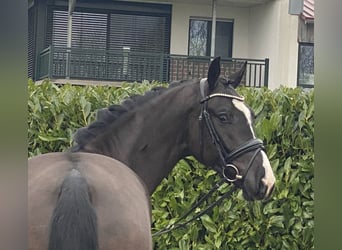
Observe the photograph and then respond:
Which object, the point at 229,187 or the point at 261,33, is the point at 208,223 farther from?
the point at 261,33

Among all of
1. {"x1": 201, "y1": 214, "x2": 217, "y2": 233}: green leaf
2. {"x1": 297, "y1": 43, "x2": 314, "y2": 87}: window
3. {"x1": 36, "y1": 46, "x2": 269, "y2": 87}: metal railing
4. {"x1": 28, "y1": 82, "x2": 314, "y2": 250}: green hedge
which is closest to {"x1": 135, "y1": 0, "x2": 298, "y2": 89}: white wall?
{"x1": 297, "y1": 43, "x2": 314, "y2": 87}: window

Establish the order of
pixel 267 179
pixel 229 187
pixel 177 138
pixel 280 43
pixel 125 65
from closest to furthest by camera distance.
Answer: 1. pixel 267 179
2. pixel 177 138
3. pixel 229 187
4. pixel 125 65
5. pixel 280 43

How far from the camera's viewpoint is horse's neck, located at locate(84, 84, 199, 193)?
3.78 meters

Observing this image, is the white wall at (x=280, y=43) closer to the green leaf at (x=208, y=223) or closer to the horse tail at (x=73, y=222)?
the green leaf at (x=208, y=223)

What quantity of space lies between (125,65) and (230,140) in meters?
14.7

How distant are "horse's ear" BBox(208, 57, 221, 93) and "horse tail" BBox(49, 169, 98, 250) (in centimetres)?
168

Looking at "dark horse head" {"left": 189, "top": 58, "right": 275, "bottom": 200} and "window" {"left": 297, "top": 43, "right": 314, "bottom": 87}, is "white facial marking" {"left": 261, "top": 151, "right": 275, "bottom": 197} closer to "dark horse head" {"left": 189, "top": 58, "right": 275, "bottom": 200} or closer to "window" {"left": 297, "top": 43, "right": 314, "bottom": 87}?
"dark horse head" {"left": 189, "top": 58, "right": 275, "bottom": 200}

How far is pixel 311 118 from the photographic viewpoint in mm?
5535

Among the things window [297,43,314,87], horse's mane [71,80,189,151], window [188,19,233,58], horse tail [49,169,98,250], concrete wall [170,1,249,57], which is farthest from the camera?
window [188,19,233,58]

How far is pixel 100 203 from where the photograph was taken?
8.29 feet

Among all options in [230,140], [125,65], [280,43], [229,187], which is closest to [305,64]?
[280,43]

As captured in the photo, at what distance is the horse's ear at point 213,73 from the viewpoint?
3920mm
